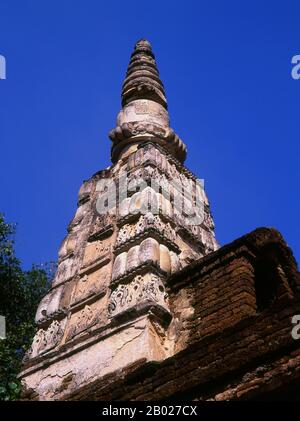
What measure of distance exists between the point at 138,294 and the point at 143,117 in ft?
14.2

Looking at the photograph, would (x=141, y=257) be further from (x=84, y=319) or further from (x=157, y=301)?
(x=84, y=319)

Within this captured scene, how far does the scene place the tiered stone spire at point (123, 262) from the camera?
525cm

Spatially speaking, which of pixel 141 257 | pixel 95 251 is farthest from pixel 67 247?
pixel 141 257

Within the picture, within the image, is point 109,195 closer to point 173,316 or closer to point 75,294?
point 75,294

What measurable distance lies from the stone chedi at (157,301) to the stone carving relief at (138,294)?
1cm

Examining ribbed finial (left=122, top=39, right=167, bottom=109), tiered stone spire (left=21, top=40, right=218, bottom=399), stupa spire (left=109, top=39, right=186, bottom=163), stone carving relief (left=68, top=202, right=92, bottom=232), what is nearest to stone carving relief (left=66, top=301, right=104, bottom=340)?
tiered stone spire (left=21, top=40, right=218, bottom=399)

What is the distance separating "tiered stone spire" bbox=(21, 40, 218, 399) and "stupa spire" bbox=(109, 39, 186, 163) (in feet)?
0.08

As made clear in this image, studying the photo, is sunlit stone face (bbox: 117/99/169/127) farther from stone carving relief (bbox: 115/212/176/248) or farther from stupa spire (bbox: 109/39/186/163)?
stone carving relief (bbox: 115/212/176/248)

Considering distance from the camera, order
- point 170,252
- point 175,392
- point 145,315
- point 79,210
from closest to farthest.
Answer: point 175,392, point 145,315, point 170,252, point 79,210

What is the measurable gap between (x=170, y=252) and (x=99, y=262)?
0.91 meters

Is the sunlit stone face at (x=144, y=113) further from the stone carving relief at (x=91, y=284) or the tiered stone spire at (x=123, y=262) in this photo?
the stone carving relief at (x=91, y=284)

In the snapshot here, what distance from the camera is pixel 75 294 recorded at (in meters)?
6.41

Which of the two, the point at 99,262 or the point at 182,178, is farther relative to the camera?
the point at 182,178
